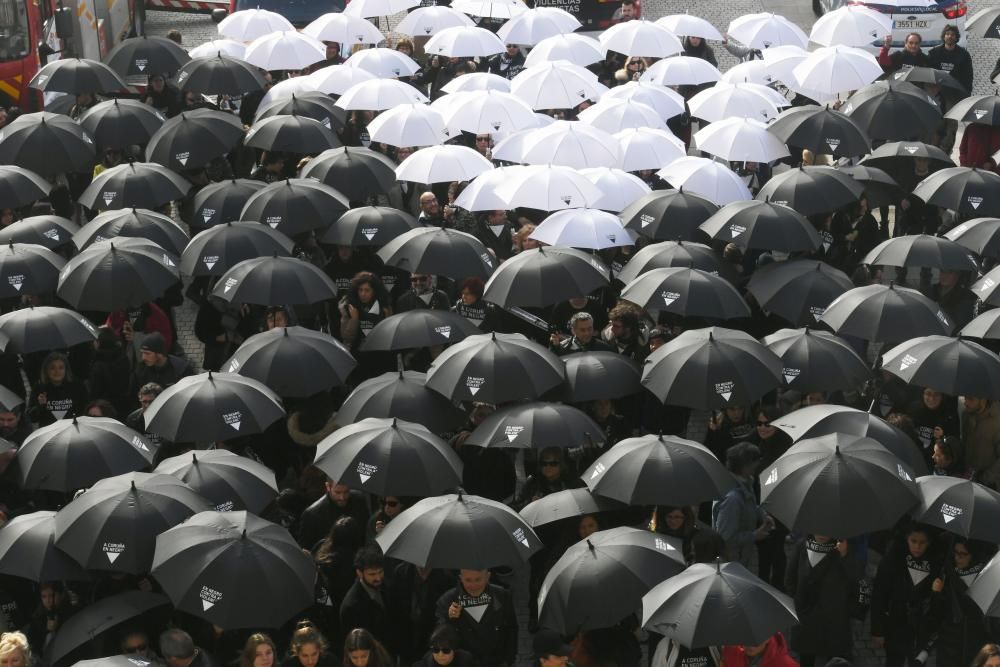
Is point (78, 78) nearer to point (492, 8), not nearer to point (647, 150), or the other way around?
point (492, 8)

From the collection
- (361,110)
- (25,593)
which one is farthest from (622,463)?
(361,110)

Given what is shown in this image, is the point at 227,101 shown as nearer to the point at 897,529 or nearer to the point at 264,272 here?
the point at 264,272

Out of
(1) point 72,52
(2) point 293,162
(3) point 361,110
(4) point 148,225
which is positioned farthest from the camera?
(1) point 72,52

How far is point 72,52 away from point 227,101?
353 cm

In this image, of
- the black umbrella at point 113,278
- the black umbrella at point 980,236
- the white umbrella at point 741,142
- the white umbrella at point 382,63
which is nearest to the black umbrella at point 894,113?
the white umbrella at point 741,142

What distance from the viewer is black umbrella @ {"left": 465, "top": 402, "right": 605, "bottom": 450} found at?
1106 cm

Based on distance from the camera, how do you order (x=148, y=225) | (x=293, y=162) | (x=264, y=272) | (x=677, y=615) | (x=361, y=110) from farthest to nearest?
1. (x=361, y=110)
2. (x=293, y=162)
3. (x=148, y=225)
4. (x=264, y=272)
5. (x=677, y=615)

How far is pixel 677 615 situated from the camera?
29.2ft

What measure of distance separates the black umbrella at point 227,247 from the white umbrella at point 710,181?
12.8 feet

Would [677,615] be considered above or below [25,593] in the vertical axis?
above

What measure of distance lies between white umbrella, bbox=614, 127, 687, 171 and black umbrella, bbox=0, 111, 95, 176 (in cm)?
532

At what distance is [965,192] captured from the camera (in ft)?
50.0

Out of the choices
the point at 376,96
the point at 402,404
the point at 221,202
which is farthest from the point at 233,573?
the point at 376,96

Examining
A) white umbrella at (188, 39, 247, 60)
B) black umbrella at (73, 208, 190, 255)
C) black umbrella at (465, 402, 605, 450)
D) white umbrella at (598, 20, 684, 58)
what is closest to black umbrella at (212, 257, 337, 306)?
black umbrella at (73, 208, 190, 255)
